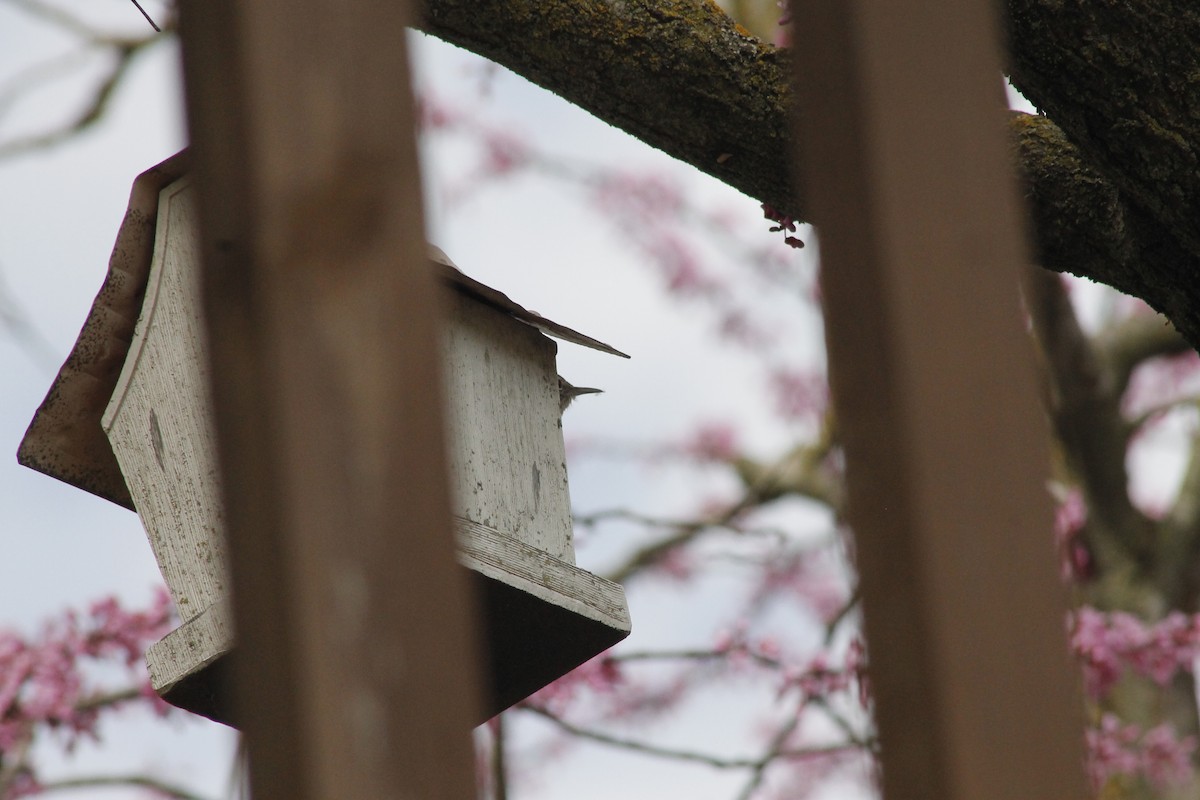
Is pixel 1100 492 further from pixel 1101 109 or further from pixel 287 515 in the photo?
pixel 287 515

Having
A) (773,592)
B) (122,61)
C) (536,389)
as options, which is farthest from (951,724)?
(773,592)

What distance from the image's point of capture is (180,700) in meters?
1.47

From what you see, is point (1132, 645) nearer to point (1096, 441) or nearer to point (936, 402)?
point (1096, 441)

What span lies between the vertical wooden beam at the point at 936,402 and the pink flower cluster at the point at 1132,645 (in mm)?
3498

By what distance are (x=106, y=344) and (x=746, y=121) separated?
0.82 metres

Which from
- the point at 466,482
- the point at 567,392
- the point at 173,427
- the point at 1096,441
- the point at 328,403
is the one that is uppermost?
the point at 1096,441

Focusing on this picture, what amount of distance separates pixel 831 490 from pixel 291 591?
484 centimetres

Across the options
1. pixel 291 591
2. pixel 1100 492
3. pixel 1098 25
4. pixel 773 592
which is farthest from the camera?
pixel 773 592

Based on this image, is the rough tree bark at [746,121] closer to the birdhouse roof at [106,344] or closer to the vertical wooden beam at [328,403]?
the birdhouse roof at [106,344]

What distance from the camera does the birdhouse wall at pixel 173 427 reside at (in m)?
1.50

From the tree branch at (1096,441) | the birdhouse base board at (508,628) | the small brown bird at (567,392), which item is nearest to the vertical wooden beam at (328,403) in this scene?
the birdhouse base board at (508,628)

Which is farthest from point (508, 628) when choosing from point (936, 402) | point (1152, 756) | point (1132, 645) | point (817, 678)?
point (1152, 756)

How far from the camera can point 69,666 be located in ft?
11.4

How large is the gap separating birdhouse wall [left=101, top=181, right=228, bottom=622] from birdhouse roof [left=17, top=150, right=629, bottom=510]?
3 centimetres
